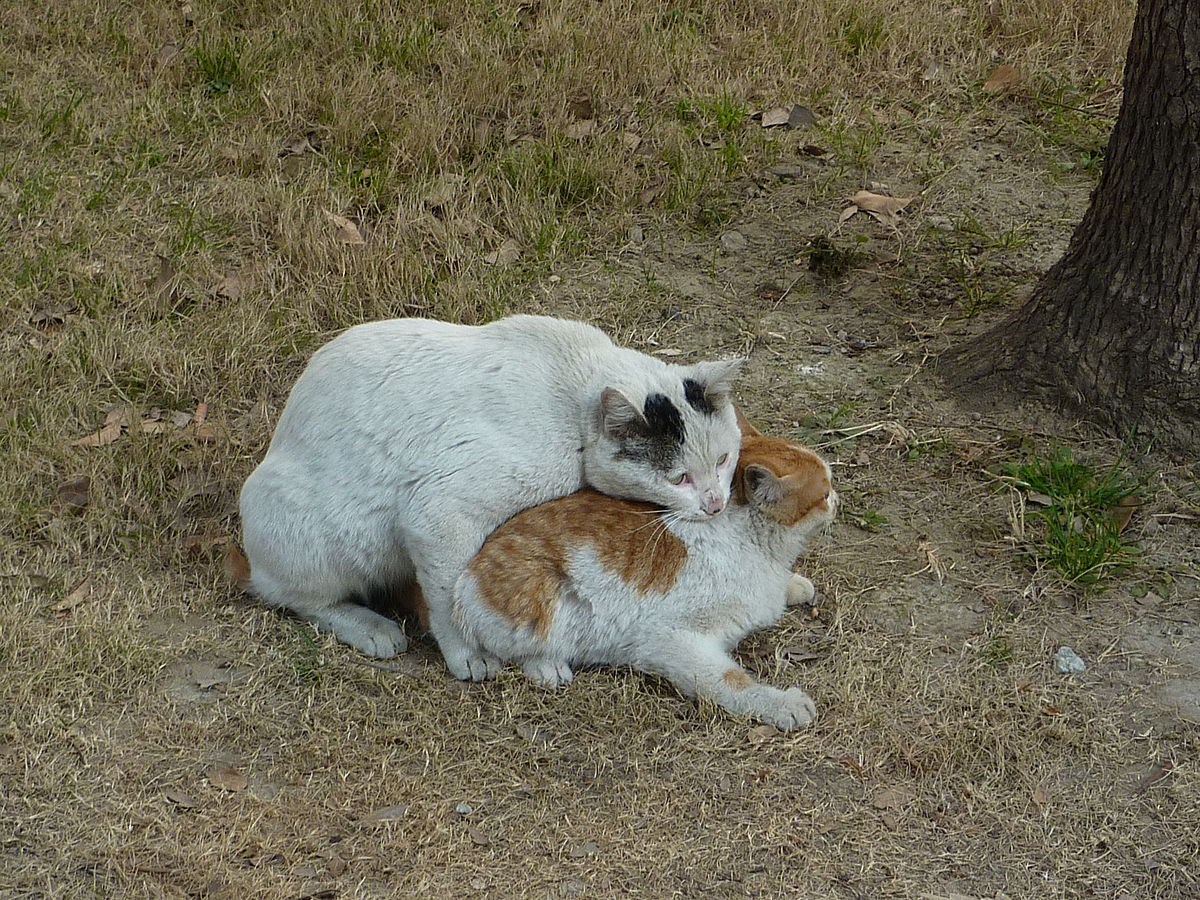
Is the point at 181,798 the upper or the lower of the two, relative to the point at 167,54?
lower

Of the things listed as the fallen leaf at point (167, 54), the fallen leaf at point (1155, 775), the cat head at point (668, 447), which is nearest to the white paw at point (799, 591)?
the cat head at point (668, 447)

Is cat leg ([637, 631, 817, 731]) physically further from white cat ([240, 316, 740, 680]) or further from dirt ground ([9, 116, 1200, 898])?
white cat ([240, 316, 740, 680])

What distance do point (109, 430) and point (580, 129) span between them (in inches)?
118

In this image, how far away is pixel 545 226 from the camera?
6426 millimetres

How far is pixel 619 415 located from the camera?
4.16 metres

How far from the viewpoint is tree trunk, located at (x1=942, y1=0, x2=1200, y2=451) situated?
4.49 meters

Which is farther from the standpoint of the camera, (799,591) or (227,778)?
(799,591)

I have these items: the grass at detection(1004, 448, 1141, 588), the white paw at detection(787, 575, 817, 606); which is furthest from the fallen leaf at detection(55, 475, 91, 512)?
the grass at detection(1004, 448, 1141, 588)

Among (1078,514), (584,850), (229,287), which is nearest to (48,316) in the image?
(229,287)

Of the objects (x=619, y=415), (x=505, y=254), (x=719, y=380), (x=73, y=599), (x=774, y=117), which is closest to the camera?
(x=619, y=415)

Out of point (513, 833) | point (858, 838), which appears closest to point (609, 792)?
point (513, 833)

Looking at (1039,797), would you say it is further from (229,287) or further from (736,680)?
(229,287)

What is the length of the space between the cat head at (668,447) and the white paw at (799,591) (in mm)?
441

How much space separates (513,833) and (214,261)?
3.66m
